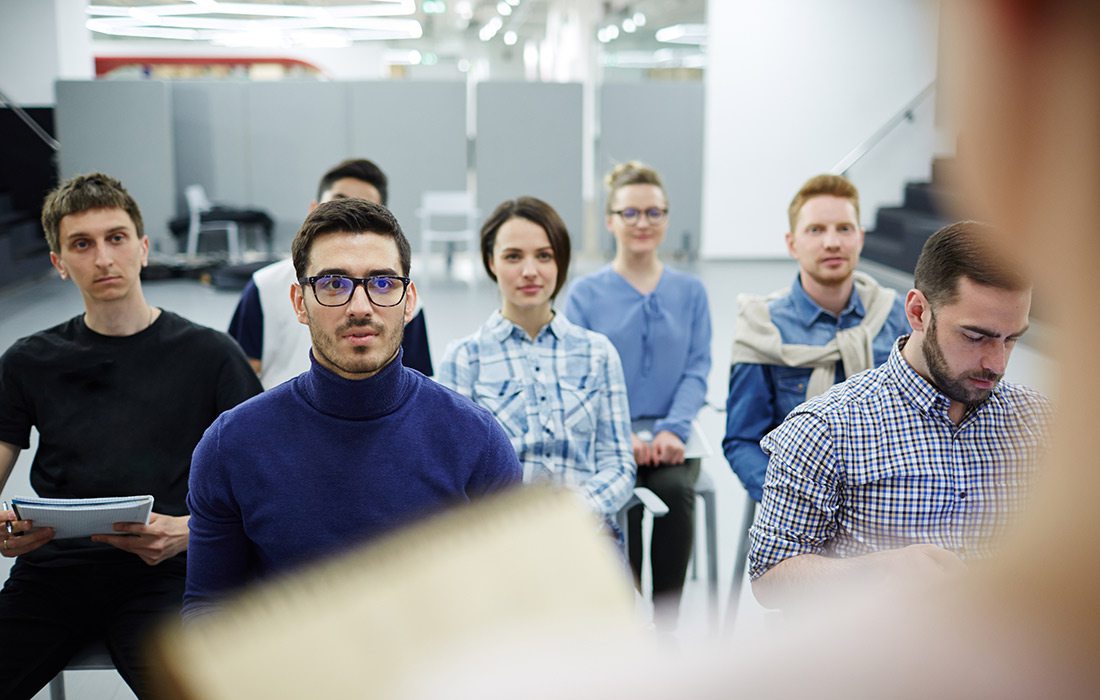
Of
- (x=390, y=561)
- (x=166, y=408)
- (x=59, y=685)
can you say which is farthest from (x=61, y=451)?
(x=390, y=561)

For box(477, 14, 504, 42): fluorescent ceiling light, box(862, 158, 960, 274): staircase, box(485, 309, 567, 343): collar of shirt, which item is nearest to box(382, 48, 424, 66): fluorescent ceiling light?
box(477, 14, 504, 42): fluorescent ceiling light

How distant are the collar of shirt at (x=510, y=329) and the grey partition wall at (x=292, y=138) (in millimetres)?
9871

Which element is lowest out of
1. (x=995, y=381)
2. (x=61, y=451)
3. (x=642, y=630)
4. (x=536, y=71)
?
(x=61, y=451)

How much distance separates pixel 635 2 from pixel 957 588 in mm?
23511

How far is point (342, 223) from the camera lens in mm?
1993

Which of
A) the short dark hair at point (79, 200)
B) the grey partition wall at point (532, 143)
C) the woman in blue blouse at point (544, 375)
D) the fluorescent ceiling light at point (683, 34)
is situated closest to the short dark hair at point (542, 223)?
the woman in blue blouse at point (544, 375)

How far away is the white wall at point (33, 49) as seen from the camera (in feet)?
40.8

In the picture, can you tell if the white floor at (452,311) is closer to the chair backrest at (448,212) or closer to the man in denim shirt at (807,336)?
the chair backrest at (448,212)

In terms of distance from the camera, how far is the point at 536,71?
100 ft

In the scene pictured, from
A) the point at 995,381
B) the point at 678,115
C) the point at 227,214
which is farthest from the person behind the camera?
the point at 678,115

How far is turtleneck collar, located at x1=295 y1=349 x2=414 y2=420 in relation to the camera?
6.22ft

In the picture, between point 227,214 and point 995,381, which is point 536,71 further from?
point 995,381

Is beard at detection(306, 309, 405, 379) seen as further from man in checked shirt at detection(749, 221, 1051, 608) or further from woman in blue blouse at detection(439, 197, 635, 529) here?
woman in blue blouse at detection(439, 197, 635, 529)

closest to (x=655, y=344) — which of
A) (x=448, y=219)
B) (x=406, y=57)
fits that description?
(x=448, y=219)
